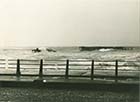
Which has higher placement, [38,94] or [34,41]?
[34,41]

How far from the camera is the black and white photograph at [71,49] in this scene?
2.52ft

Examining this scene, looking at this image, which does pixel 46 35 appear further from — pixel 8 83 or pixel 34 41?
pixel 8 83

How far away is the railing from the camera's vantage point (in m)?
0.81

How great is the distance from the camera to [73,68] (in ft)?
2.75

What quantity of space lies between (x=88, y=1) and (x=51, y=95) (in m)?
0.40

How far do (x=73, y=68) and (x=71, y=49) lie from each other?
0.30 feet

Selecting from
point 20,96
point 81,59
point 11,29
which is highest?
point 11,29

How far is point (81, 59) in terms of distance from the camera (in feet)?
2.69

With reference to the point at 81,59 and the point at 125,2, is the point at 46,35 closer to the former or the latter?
the point at 81,59

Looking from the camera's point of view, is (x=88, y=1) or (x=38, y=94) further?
(x=38, y=94)

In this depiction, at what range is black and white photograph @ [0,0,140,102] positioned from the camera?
77 cm

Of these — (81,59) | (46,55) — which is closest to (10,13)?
(46,55)

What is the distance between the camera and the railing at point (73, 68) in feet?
2.67

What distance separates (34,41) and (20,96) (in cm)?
25
